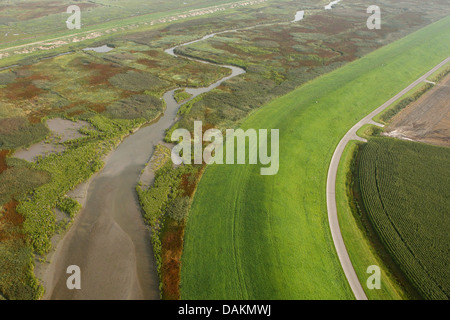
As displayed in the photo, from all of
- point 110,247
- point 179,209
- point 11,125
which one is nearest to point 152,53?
point 11,125

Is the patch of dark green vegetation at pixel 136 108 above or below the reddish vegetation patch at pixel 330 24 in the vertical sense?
below

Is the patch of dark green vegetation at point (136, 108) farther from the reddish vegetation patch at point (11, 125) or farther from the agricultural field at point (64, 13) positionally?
the agricultural field at point (64, 13)

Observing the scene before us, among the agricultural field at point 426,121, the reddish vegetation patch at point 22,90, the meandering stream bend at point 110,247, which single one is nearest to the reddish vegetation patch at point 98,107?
the reddish vegetation patch at point 22,90

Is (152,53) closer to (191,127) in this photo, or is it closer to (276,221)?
(191,127)

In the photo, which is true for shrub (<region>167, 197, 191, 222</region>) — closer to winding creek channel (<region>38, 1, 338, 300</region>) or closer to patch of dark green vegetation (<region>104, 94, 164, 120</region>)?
winding creek channel (<region>38, 1, 338, 300</region>)

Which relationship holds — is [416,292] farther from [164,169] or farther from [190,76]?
[190,76]
